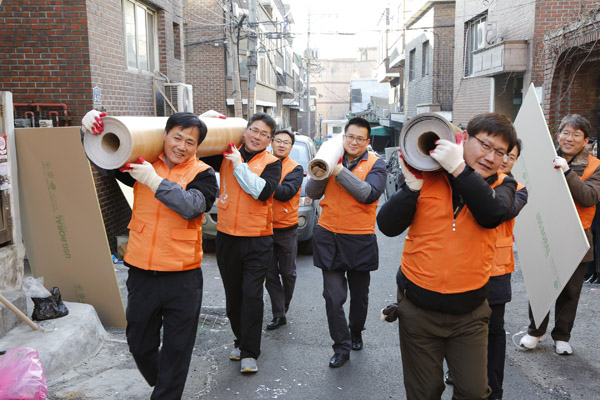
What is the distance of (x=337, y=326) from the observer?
14.8ft

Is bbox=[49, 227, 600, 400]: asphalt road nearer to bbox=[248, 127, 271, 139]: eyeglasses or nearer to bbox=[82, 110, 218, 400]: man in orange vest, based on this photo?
bbox=[82, 110, 218, 400]: man in orange vest

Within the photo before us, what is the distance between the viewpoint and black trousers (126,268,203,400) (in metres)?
3.30

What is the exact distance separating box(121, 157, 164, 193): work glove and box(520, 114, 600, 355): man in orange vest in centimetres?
321

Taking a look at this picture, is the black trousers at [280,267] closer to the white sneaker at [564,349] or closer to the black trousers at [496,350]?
the black trousers at [496,350]

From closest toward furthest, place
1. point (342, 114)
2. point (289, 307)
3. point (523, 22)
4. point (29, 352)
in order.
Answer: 1. point (29, 352)
2. point (289, 307)
3. point (523, 22)
4. point (342, 114)

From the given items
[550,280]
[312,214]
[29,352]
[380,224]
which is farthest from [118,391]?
[312,214]

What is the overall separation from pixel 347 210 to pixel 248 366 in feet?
4.72

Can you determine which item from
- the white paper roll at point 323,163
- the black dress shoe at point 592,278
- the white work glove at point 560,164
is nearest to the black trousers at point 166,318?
the white paper roll at point 323,163

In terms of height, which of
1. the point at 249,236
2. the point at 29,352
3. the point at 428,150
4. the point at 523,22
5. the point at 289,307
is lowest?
the point at 289,307

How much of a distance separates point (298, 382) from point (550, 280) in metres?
2.06

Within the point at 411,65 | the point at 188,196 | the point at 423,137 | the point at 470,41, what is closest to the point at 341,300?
the point at 188,196

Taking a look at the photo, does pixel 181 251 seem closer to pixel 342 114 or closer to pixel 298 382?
pixel 298 382

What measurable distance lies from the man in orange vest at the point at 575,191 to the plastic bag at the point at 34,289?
408 centimetres

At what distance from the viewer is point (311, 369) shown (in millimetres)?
4531
